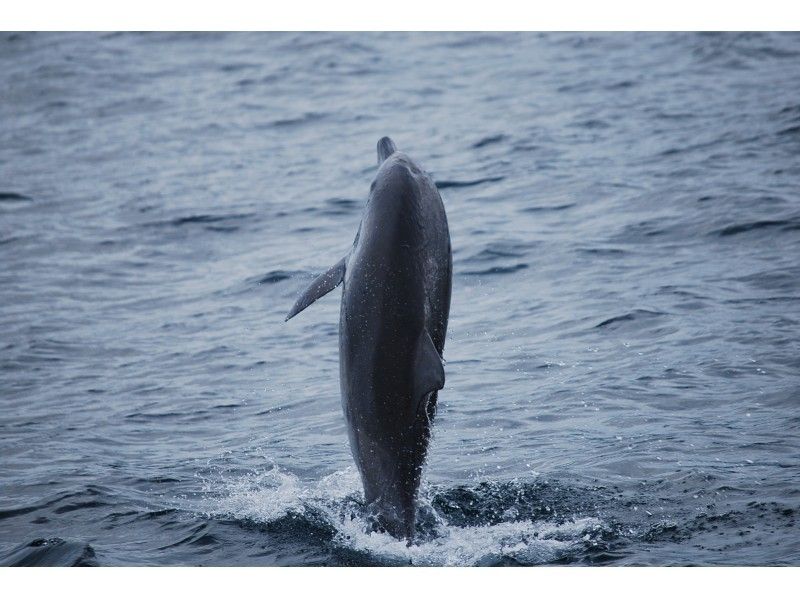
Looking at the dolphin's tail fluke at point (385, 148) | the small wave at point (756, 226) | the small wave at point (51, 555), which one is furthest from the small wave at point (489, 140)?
the small wave at point (51, 555)

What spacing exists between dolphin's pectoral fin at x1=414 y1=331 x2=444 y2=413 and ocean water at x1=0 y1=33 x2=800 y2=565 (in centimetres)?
180

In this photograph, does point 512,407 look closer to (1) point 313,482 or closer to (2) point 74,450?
(1) point 313,482

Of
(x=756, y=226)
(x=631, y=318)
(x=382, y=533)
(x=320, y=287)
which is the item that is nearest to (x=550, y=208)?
(x=756, y=226)

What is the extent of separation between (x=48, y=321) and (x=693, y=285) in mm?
9999

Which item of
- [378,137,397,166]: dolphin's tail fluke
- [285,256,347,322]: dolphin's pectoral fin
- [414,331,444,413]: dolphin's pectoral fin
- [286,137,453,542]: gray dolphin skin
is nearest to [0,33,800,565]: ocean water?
[286,137,453,542]: gray dolphin skin

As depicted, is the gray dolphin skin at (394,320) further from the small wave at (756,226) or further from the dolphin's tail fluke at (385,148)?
the small wave at (756,226)

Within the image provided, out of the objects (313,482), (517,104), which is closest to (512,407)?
(313,482)

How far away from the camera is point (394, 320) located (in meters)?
9.56

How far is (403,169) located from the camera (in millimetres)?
9938

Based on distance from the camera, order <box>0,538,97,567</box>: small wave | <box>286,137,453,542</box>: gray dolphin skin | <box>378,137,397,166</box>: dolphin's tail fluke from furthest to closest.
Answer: <box>378,137,397,166</box>: dolphin's tail fluke < <box>0,538,97,567</box>: small wave < <box>286,137,453,542</box>: gray dolphin skin

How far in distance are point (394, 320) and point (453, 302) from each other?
365 inches

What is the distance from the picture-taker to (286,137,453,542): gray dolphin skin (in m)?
9.53

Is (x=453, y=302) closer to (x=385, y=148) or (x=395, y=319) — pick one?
(x=385, y=148)

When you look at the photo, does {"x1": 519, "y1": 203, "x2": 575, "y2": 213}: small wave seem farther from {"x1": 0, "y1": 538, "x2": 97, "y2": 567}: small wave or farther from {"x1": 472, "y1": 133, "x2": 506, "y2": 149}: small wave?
{"x1": 0, "y1": 538, "x2": 97, "y2": 567}: small wave
